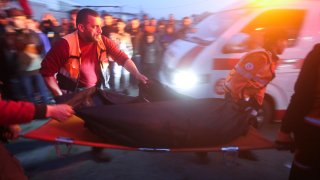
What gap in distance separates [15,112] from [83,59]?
1.64 metres

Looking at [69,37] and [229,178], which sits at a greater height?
[69,37]

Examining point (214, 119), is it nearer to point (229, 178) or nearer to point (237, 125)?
point (237, 125)

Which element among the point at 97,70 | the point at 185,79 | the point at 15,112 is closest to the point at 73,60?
the point at 97,70

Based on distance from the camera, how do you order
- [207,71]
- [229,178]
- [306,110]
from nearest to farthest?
1. [306,110]
2. [229,178]
3. [207,71]

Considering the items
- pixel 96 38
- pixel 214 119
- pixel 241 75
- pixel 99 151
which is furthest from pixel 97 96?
pixel 241 75

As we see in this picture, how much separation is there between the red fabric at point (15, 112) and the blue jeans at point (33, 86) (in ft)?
14.2

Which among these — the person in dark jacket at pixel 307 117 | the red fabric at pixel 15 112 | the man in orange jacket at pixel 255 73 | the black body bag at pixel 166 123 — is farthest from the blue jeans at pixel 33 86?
the person in dark jacket at pixel 307 117

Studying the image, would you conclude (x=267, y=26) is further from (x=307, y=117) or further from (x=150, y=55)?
(x=150, y=55)

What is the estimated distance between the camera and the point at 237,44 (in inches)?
185

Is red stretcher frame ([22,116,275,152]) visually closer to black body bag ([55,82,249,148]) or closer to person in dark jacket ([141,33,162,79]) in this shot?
black body bag ([55,82,249,148])

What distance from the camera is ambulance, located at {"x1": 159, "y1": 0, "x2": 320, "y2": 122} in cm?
468

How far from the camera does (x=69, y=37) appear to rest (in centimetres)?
340

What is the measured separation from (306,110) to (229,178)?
1.90m

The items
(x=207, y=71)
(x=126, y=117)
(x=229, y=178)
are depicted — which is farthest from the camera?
(x=207, y=71)
